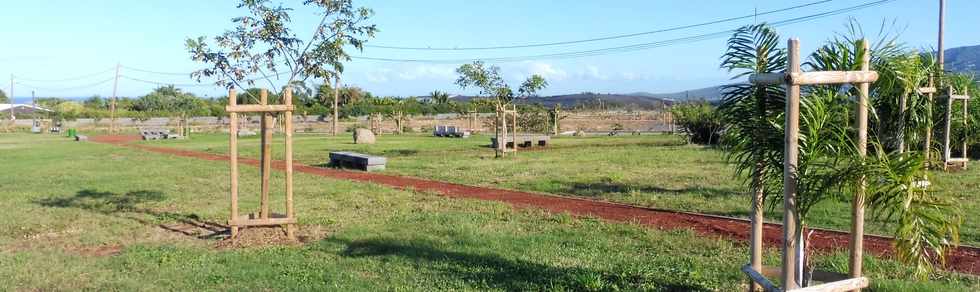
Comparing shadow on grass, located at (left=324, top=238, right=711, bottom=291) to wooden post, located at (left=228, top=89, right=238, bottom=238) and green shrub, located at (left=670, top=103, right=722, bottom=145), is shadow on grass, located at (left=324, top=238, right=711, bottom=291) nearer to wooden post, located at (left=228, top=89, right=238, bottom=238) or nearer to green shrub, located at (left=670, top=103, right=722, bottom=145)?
wooden post, located at (left=228, top=89, right=238, bottom=238)

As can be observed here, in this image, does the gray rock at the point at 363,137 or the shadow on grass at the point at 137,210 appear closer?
the shadow on grass at the point at 137,210

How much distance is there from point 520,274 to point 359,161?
12.6 m

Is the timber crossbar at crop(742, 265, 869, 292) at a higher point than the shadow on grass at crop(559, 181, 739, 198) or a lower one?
higher

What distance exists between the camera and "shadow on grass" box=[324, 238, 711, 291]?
601cm

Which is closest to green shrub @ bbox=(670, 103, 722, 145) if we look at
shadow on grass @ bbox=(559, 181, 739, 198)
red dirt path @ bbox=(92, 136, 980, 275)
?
shadow on grass @ bbox=(559, 181, 739, 198)

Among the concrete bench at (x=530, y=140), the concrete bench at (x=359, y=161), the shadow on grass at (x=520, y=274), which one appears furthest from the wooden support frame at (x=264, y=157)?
the concrete bench at (x=530, y=140)

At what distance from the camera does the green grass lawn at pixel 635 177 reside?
10336 millimetres

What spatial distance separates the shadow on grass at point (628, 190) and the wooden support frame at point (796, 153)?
7345 mm

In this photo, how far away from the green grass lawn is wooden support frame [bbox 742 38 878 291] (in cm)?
54

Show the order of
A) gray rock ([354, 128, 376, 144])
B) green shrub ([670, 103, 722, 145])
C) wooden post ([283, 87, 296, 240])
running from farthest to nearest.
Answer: gray rock ([354, 128, 376, 144]), green shrub ([670, 103, 722, 145]), wooden post ([283, 87, 296, 240])

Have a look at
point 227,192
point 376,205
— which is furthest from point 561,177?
point 227,192

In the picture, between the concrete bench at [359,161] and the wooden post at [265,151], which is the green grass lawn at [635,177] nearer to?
the concrete bench at [359,161]

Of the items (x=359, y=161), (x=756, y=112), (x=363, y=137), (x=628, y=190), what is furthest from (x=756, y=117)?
(x=363, y=137)

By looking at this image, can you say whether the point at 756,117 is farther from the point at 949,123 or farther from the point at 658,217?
the point at 949,123
